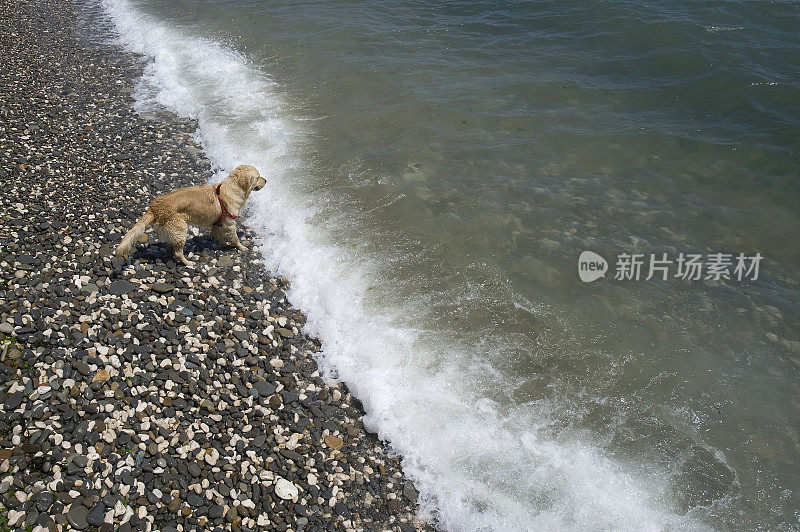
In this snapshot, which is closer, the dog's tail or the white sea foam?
the white sea foam

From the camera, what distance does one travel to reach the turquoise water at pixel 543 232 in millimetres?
7008

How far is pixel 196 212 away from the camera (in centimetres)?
934

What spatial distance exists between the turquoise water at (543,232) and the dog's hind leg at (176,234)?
5.65ft

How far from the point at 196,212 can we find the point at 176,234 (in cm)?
57

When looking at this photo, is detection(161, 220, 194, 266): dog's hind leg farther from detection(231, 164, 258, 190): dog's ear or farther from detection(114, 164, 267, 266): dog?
detection(231, 164, 258, 190): dog's ear

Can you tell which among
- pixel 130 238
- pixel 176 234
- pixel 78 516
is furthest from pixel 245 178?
pixel 78 516

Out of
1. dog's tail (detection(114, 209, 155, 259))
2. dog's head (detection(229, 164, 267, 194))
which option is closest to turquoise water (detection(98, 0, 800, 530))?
dog's head (detection(229, 164, 267, 194))

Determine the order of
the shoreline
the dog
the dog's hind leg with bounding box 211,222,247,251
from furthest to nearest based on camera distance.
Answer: the dog's hind leg with bounding box 211,222,247,251 → the dog → the shoreline

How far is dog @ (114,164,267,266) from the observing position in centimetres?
897

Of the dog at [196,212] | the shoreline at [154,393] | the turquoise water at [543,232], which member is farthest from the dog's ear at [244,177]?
the shoreline at [154,393]

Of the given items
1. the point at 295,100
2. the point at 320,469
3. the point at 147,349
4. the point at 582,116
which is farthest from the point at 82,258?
the point at 582,116

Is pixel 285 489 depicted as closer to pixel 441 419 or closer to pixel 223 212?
pixel 441 419

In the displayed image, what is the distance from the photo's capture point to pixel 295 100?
53.8ft

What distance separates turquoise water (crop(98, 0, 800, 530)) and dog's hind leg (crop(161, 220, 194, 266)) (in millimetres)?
1722
